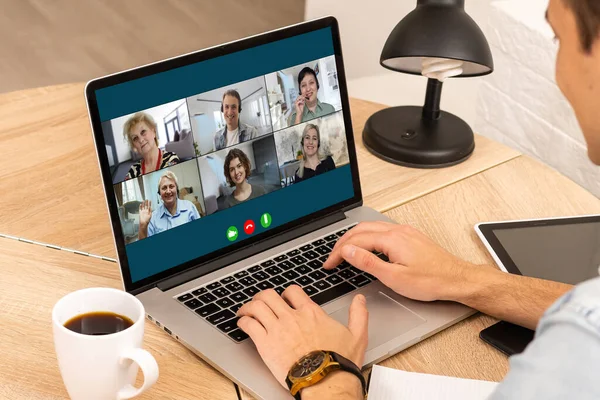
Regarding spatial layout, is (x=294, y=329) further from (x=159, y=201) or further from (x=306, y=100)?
(x=306, y=100)

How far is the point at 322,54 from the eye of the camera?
4.13ft

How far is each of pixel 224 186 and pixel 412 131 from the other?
0.53m

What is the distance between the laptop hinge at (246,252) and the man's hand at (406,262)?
0.10 meters

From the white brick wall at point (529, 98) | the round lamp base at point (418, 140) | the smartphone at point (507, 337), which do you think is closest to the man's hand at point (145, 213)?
the smartphone at point (507, 337)

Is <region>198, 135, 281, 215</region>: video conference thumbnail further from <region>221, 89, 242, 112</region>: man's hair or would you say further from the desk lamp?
the desk lamp

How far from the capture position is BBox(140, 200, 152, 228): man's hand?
3.59 feet

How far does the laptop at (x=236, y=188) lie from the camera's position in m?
1.05

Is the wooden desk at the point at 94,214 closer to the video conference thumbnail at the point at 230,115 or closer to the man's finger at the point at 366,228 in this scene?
the man's finger at the point at 366,228

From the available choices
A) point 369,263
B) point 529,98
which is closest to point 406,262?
point 369,263

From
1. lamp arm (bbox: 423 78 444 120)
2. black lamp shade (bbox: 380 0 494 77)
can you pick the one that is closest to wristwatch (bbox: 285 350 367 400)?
black lamp shade (bbox: 380 0 494 77)

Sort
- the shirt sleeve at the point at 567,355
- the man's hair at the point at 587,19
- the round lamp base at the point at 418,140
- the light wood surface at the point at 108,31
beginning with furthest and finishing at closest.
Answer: the light wood surface at the point at 108,31, the round lamp base at the point at 418,140, the man's hair at the point at 587,19, the shirt sleeve at the point at 567,355

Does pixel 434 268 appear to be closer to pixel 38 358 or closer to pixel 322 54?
pixel 322 54

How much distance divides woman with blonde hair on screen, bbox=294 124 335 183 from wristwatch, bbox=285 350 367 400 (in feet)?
1.24

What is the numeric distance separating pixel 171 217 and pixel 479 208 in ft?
1.89
